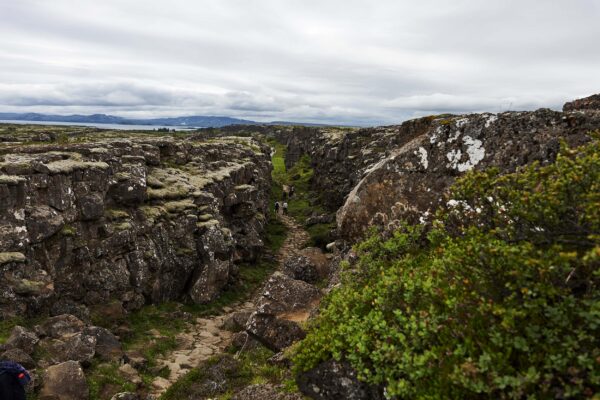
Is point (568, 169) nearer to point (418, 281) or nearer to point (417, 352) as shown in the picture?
point (418, 281)

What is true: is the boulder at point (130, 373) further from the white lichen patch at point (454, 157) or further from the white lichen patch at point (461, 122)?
the white lichen patch at point (461, 122)

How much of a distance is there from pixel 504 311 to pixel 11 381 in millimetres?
15466

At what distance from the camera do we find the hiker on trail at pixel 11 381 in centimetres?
1327

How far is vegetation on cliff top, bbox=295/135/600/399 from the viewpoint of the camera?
6.34 meters

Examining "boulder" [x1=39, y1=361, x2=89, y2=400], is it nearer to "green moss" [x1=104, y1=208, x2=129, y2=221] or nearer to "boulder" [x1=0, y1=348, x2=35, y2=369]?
"boulder" [x1=0, y1=348, x2=35, y2=369]

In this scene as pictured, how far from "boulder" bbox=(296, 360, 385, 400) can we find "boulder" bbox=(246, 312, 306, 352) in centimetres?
946

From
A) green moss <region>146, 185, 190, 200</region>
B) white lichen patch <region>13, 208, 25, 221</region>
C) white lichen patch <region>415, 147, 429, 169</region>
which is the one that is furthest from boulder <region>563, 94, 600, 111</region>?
green moss <region>146, 185, 190, 200</region>

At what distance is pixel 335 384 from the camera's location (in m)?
9.51

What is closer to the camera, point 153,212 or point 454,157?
point 454,157

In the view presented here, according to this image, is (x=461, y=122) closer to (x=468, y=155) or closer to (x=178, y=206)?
(x=468, y=155)

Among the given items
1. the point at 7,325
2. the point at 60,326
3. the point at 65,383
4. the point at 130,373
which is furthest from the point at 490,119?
the point at 7,325

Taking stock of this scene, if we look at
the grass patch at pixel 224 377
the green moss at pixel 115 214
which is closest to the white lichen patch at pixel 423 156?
the grass patch at pixel 224 377

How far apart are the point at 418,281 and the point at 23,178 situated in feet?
92.2

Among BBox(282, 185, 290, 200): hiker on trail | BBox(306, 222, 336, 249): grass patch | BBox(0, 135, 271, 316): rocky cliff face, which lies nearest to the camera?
BBox(0, 135, 271, 316): rocky cliff face
